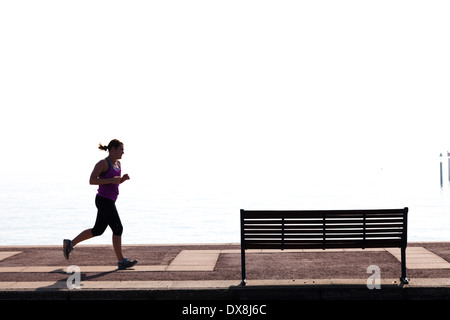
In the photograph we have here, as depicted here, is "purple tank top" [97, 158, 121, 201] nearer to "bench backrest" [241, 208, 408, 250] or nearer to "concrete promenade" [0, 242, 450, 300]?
"concrete promenade" [0, 242, 450, 300]

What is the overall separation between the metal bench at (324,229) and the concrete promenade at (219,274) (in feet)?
1.39

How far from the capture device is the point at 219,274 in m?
7.69

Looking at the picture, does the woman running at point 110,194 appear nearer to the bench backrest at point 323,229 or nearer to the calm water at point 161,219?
the bench backrest at point 323,229

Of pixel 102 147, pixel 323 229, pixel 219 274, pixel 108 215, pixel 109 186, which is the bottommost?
pixel 219 274

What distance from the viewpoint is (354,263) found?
27.6 ft

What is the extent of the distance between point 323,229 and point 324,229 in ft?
0.04

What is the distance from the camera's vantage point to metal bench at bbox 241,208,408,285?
7258 mm

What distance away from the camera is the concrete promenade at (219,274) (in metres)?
6.69

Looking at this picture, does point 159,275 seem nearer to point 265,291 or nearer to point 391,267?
point 265,291

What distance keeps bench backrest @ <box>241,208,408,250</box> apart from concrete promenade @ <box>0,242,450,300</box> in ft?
1.43

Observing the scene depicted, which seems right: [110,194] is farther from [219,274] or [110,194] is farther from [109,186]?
[219,274]

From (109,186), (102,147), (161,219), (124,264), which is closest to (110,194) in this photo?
(109,186)

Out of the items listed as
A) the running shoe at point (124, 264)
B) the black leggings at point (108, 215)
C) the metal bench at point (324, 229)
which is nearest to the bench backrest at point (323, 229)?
the metal bench at point (324, 229)

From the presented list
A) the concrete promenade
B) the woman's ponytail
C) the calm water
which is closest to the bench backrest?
the concrete promenade
